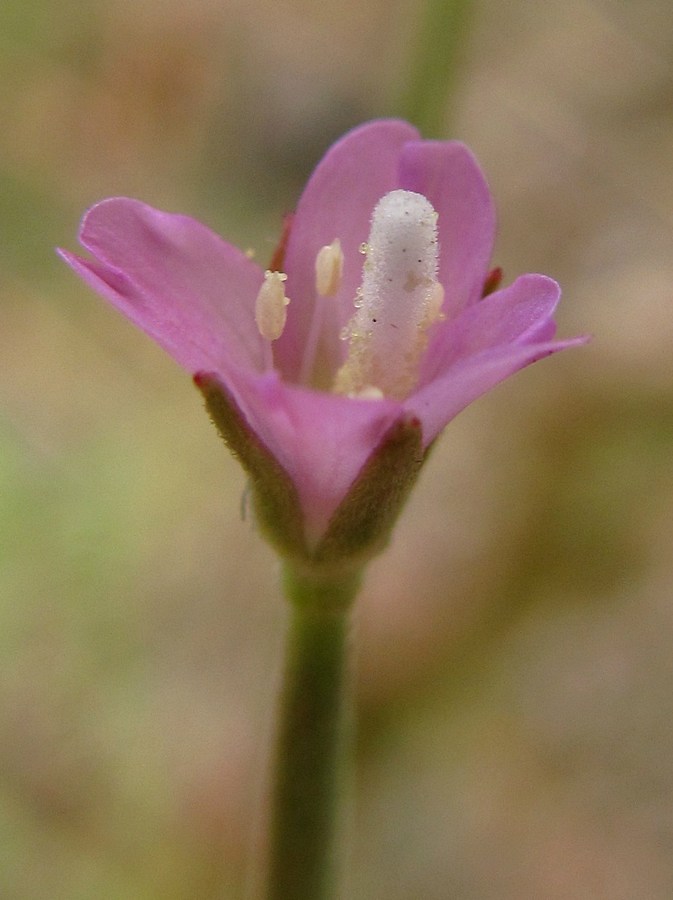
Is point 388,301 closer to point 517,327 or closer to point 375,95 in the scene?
point 517,327

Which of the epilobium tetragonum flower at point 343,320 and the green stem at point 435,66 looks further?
the green stem at point 435,66

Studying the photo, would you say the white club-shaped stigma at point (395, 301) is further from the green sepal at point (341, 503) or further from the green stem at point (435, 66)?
the green stem at point (435, 66)

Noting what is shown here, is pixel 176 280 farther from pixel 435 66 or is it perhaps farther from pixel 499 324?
pixel 435 66

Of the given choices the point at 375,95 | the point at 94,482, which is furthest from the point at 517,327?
the point at 375,95

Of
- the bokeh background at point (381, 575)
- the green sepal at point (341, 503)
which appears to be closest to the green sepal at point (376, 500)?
the green sepal at point (341, 503)

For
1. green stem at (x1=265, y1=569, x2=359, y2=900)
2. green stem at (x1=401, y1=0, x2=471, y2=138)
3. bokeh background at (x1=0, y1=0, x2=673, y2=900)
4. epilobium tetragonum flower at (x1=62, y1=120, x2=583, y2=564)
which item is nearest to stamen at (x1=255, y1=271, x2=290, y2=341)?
epilobium tetragonum flower at (x1=62, y1=120, x2=583, y2=564)

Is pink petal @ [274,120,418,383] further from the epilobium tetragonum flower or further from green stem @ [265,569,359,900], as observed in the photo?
green stem @ [265,569,359,900]

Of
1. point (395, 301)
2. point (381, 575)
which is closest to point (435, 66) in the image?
point (381, 575)

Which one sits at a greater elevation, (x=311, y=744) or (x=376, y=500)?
(x=376, y=500)
